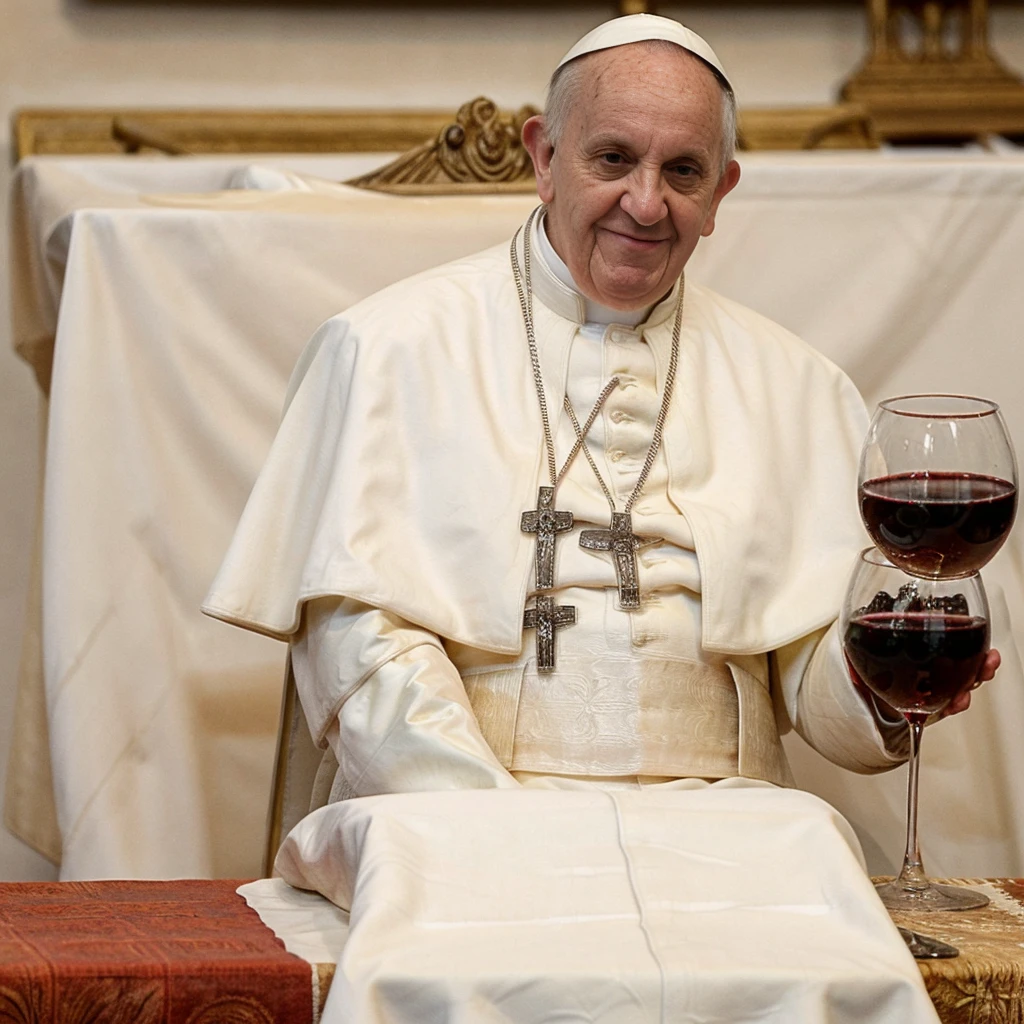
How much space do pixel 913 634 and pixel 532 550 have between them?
0.87m

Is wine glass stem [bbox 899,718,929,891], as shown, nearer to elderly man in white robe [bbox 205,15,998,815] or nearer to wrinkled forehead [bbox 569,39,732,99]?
elderly man in white robe [bbox 205,15,998,815]

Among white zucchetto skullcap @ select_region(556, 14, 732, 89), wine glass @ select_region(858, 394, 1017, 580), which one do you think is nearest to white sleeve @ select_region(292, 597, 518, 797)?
wine glass @ select_region(858, 394, 1017, 580)

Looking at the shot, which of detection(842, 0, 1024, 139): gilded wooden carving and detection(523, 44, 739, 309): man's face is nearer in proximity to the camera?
detection(523, 44, 739, 309): man's face

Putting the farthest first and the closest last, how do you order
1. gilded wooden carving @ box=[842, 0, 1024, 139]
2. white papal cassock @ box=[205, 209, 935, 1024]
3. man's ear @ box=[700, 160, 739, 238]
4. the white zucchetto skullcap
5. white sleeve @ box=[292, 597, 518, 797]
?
gilded wooden carving @ box=[842, 0, 1024, 139], man's ear @ box=[700, 160, 739, 238], the white zucchetto skullcap, white papal cassock @ box=[205, 209, 935, 1024], white sleeve @ box=[292, 597, 518, 797]

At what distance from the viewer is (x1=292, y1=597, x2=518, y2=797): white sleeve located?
7.68 feet

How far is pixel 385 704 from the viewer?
244 cm

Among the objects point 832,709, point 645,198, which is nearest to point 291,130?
point 645,198

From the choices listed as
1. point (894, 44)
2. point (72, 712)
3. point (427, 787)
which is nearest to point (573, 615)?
point (427, 787)

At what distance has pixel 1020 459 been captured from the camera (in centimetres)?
384

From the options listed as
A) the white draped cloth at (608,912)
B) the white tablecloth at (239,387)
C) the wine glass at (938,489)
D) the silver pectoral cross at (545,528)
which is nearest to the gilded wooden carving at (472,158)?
the white tablecloth at (239,387)

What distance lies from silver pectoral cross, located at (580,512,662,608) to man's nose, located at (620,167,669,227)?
0.46 meters

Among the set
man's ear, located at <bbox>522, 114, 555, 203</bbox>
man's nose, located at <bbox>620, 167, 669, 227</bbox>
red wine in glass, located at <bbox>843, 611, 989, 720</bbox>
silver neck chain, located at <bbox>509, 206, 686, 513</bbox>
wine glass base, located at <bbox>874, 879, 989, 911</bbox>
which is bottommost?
wine glass base, located at <bbox>874, 879, 989, 911</bbox>

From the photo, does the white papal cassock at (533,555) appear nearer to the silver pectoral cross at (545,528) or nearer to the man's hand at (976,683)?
the silver pectoral cross at (545,528)

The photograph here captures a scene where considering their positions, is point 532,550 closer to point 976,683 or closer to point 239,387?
point 976,683
